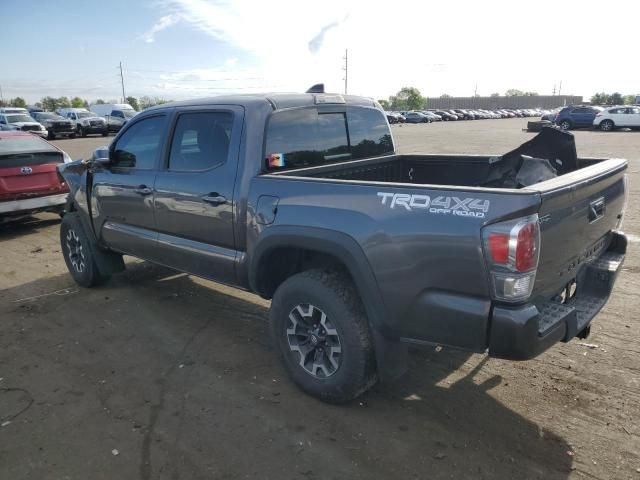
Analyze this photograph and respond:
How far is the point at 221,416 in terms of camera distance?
3.13 m

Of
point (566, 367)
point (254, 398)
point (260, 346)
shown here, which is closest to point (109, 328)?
point (260, 346)

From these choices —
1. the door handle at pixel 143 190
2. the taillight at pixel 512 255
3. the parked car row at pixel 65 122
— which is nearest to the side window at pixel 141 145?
the door handle at pixel 143 190

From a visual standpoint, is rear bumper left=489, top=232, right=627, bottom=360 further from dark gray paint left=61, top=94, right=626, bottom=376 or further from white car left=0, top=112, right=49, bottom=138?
white car left=0, top=112, right=49, bottom=138

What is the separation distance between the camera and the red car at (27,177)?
7.67 metres

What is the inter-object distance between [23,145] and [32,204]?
1084mm

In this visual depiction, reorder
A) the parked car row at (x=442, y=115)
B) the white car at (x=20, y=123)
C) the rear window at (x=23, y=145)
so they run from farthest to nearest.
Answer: the parked car row at (x=442, y=115), the white car at (x=20, y=123), the rear window at (x=23, y=145)

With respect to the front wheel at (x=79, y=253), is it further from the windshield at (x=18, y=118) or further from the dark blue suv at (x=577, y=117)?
the dark blue suv at (x=577, y=117)

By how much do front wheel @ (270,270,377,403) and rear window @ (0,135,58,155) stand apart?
6.70m

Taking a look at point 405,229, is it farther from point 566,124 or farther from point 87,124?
point 566,124

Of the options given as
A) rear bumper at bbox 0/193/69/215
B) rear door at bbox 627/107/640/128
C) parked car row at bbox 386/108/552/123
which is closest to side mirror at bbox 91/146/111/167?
rear bumper at bbox 0/193/69/215

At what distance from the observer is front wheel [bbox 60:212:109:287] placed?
5340mm

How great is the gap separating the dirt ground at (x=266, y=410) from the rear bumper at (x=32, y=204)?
3.62 m

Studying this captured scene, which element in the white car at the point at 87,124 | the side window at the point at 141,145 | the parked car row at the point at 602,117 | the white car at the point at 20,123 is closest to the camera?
the side window at the point at 141,145

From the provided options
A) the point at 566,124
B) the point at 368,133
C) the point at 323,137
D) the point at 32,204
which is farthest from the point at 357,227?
the point at 566,124
